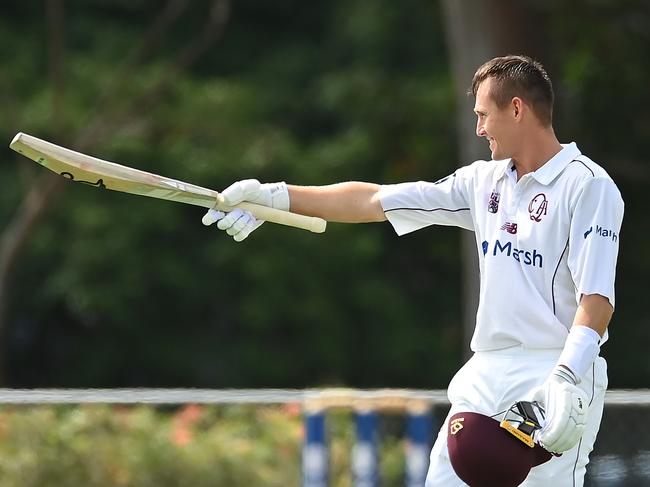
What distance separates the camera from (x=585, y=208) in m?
4.00

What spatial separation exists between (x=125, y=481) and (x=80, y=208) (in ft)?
26.1

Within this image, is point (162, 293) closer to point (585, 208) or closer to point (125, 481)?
point (125, 481)

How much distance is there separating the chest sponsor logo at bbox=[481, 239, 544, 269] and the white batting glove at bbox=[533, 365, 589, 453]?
0.34 metres

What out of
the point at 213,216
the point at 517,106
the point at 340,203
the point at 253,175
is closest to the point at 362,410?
the point at 340,203

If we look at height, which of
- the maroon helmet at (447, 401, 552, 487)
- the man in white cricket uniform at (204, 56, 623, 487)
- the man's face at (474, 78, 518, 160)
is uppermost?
the man's face at (474, 78, 518, 160)

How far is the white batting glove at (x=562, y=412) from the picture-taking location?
149 inches

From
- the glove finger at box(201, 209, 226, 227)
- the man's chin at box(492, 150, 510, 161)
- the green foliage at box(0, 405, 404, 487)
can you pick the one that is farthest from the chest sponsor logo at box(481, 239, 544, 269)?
the green foliage at box(0, 405, 404, 487)

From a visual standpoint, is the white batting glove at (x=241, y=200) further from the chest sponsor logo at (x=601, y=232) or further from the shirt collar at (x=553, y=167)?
the chest sponsor logo at (x=601, y=232)

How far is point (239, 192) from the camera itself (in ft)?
14.1

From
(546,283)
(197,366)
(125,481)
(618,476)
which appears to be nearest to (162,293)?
(197,366)

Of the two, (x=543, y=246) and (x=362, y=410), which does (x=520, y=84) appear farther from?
(x=362, y=410)

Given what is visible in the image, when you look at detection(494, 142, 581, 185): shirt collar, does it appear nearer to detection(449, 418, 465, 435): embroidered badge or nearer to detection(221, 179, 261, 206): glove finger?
detection(449, 418, 465, 435): embroidered badge

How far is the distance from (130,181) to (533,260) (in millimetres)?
1194

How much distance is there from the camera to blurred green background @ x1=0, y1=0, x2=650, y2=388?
14.3 meters
